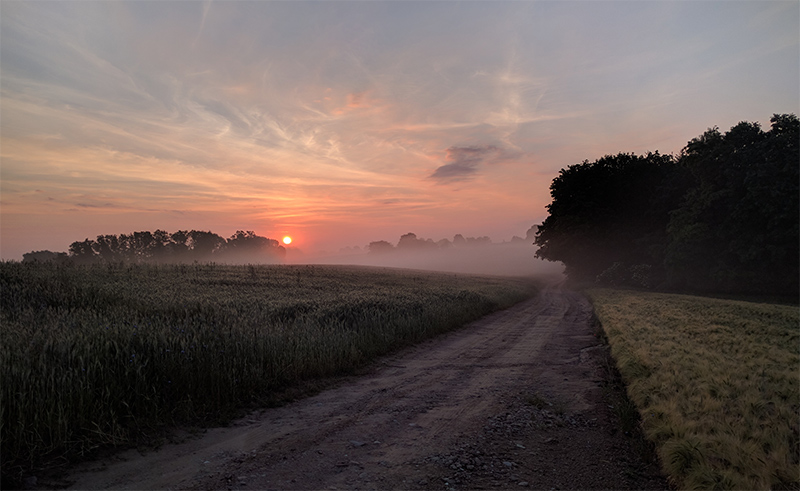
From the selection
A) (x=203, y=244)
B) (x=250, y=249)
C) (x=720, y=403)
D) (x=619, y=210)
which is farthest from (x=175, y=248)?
(x=720, y=403)

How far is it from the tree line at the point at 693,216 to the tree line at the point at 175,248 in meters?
73.1

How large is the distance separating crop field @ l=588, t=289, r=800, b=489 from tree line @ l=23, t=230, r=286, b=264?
279 feet

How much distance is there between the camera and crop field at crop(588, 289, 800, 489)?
158 inches

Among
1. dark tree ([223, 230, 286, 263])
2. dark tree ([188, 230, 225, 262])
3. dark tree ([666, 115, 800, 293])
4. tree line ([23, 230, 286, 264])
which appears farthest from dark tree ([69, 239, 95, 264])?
dark tree ([666, 115, 800, 293])

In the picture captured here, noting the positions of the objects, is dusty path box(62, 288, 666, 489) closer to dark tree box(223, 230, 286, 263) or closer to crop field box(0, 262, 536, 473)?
crop field box(0, 262, 536, 473)

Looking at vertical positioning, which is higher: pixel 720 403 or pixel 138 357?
pixel 138 357

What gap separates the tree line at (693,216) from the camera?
32656 mm

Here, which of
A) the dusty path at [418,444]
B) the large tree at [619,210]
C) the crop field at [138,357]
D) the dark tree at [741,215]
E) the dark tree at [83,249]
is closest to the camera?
the dusty path at [418,444]

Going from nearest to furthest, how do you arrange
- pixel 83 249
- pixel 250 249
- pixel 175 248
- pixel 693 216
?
1. pixel 693 216
2. pixel 83 249
3. pixel 175 248
4. pixel 250 249

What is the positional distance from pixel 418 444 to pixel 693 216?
150 feet

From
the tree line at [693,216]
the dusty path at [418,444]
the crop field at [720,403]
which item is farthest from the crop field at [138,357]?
the tree line at [693,216]

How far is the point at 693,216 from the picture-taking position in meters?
39.4

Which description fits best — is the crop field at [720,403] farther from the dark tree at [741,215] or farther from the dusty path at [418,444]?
the dark tree at [741,215]

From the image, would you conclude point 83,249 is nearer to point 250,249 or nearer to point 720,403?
point 250,249
